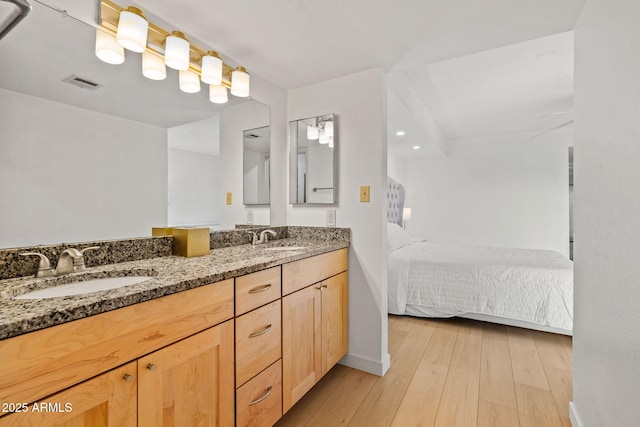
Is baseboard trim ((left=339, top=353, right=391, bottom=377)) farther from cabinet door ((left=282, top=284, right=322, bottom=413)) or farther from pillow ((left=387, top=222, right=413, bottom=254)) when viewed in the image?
pillow ((left=387, top=222, right=413, bottom=254))

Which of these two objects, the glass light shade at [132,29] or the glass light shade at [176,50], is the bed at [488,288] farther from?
the glass light shade at [132,29]

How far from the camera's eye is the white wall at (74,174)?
1.04m

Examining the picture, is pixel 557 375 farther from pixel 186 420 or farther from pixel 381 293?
pixel 186 420

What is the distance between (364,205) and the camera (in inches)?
78.0

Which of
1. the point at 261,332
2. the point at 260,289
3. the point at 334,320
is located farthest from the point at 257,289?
the point at 334,320

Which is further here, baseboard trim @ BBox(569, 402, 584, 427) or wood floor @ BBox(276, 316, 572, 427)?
wood floor @ BBox(276, 316, 572, 427)

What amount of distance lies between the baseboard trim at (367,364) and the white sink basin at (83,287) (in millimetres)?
1495

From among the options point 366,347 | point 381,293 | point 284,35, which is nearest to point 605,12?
point 284,35

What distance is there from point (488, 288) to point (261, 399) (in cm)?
226

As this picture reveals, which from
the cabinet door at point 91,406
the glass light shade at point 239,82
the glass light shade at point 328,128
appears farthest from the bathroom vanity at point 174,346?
the glass light shade at point 239,82

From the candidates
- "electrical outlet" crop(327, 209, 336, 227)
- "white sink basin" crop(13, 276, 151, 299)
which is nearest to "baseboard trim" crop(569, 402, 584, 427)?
"electrical outlet" crop(327, 209, 336, 227)

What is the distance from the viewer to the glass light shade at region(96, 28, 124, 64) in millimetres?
1265

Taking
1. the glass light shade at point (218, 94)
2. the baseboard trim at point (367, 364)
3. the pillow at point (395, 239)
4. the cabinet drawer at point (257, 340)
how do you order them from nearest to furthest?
the cabinet drawer at point (257, 340) < the glass light shade at point (218, 94) < the baseboard trim at point (367, 364) < the pillow at point (395, 239)

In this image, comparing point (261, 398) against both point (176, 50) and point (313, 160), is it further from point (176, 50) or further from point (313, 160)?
point (176, 50)
